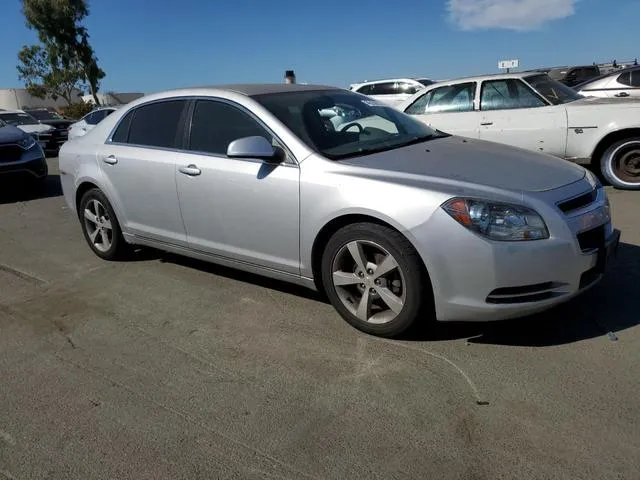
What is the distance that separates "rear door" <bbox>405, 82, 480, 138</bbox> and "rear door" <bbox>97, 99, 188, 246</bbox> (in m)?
4.66

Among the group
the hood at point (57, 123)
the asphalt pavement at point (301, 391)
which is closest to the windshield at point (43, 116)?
the hood at point (57, 123)

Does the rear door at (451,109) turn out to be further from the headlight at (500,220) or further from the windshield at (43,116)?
the windshield at (43,116)

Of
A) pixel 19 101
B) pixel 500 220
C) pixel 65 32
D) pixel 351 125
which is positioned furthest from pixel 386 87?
pixel 19 101

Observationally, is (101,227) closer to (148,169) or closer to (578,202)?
(148,169)

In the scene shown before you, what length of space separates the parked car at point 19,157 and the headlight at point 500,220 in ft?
28.1

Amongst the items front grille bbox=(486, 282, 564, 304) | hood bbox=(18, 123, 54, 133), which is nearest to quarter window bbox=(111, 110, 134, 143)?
front grille bbox=(486, 282, 564, 304)

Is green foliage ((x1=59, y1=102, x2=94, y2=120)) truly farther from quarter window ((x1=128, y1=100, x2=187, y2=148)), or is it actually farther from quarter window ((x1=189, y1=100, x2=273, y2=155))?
quarter window ((x1=189, y1=100, x2=273, y2=155))

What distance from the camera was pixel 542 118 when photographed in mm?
7457

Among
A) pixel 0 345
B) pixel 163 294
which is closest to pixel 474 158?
pixel 163 294

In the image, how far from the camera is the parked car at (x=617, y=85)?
950 cm

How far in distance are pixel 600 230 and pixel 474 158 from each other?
2.83ft

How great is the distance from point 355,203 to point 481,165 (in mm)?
832

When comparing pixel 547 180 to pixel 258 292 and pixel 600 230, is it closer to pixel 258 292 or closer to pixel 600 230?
pixel 600 230

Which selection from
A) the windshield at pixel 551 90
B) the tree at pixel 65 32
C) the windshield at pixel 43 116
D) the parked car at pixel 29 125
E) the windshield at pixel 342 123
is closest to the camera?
the windshield at pixel 342 123
